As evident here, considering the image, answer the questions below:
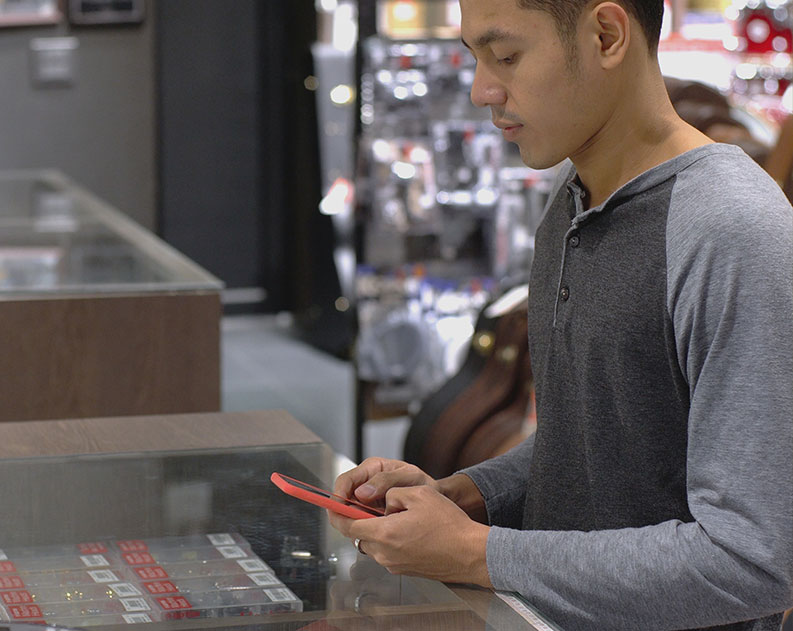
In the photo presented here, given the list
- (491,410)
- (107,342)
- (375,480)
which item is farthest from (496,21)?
(491,410)

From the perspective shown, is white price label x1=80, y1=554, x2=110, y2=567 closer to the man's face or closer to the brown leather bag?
the man's face

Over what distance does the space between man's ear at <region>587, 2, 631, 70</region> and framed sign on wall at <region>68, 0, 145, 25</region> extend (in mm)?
5385

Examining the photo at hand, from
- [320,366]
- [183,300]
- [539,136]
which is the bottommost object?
[320,366]

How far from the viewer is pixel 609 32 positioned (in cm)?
108

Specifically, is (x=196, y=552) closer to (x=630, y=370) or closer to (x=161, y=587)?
(x=161, y=587)

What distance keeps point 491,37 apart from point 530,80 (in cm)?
5

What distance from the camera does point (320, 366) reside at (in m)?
6.08

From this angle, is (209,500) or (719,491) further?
(209,500)

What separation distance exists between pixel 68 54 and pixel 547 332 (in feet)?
17.8

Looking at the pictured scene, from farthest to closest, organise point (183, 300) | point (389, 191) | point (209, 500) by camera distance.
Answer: point (389, 191) → point (183, 300) → point (209, 500)

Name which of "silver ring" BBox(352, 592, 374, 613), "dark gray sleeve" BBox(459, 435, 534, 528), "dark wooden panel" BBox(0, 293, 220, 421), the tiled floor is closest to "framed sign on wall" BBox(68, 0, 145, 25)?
the tiled floor

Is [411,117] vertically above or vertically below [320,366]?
above

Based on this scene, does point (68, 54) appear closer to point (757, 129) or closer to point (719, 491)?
point (757, 129)

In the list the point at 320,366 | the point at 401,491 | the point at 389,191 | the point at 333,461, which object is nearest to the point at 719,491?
the point at 401,491
